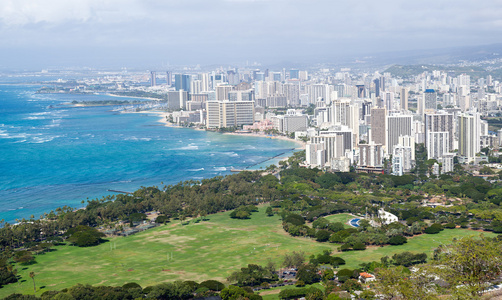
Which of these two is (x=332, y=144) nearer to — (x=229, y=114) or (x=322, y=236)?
(x=322, y=236)

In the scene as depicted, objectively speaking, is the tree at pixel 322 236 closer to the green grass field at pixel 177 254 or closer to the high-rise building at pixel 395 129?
the green grass field at pixel 177 254

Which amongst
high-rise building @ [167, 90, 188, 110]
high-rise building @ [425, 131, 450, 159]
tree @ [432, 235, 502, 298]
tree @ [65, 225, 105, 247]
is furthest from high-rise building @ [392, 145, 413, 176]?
high-rise building @ [167, 90, 188, 110]

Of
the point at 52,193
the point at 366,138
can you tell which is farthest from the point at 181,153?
the point at 366,138

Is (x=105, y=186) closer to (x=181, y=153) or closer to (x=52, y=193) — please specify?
(x=52, y=193)

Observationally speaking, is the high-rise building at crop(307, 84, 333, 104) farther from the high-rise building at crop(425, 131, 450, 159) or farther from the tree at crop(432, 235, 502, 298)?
the tree at crop(432, 235, 502, 298)

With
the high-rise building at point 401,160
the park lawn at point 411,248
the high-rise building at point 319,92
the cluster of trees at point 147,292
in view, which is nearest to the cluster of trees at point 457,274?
the cluster of trees at point 147,292

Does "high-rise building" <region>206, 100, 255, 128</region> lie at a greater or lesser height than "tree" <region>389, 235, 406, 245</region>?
greater
